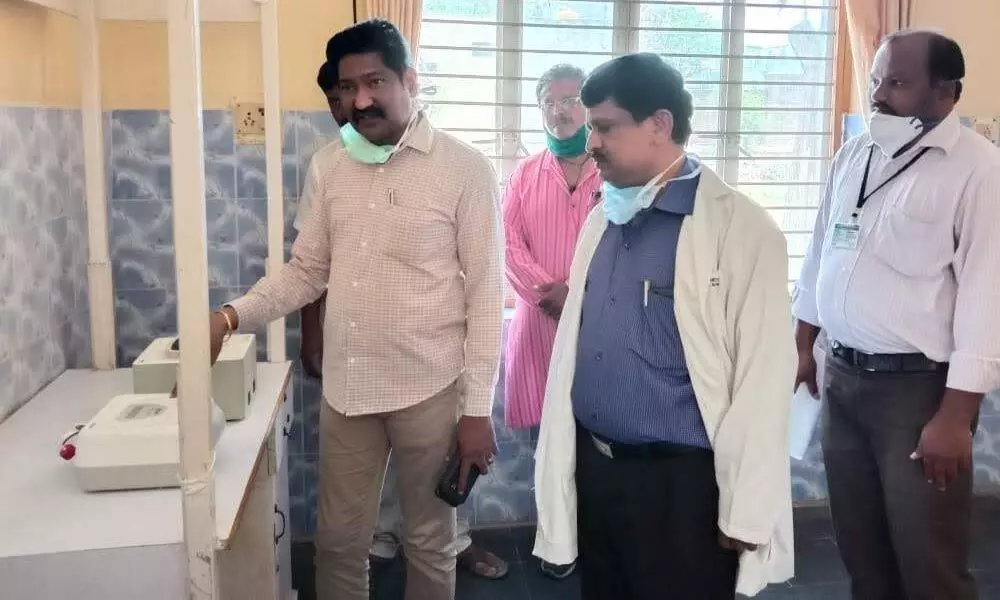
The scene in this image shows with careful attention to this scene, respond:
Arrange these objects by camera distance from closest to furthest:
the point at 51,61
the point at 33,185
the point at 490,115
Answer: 1. the point at 33,185
2. the point at 51,61
3. the point at 490,115

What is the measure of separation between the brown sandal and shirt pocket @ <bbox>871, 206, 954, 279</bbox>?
1.49 m

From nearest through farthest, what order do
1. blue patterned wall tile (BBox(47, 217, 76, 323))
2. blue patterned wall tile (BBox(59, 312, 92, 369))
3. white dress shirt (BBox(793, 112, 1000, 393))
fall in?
white dress shirt (BBox(793, 112, 1000, 393)) < blue patterned wall tile (BBox(47, 217, 76, 323)) < blue patterned wall tile (BBox(59, 312, 92, 369))

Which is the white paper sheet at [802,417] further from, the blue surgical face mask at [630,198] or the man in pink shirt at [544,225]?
the blue surgical face mask at [630,198]

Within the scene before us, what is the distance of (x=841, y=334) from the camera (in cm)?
204

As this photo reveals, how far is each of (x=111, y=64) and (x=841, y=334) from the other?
86.5 inches

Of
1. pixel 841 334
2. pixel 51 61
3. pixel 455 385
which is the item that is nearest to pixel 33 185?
pixel 51 61

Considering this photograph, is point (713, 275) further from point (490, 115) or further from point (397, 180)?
point (490, 115)

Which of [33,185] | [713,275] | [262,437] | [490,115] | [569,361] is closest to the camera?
[713,275]

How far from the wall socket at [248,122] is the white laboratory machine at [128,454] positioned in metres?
1.33

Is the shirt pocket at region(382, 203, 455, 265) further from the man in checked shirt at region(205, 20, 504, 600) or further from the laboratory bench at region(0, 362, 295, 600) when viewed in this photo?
the laboratory bench at region(0, 362, 295, 600)

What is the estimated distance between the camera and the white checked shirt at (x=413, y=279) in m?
1.87

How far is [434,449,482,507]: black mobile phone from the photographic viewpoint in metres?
1.86

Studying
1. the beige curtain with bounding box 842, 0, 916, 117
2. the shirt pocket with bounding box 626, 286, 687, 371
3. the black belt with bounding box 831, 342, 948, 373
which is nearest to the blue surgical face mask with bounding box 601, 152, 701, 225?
the shirt pocket with bounding box 626, 286, 687, 371

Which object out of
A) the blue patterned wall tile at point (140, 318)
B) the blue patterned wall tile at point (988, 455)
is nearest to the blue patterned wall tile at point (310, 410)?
the blue patterned wall tile at point (140, 318)
